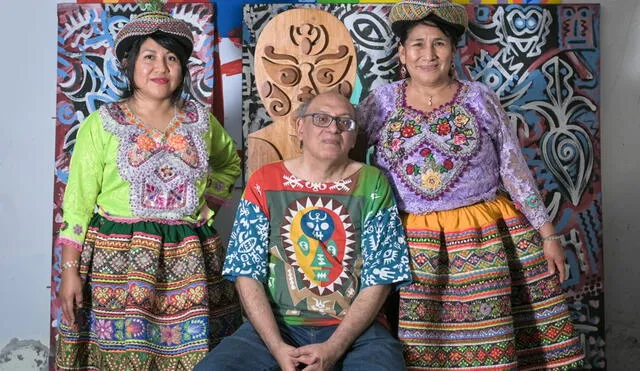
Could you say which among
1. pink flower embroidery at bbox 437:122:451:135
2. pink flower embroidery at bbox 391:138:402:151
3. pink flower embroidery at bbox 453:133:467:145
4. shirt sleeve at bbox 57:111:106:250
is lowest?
shirt sleeve at bbox 57:111:106:250

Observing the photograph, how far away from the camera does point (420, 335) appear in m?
2.67

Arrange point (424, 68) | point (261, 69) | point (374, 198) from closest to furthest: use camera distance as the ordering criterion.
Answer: point (374, 198), point (424, 68), point (261, 69)

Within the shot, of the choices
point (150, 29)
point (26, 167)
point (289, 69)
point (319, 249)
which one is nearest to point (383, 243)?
point (319, 249)

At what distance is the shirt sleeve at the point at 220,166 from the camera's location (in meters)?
3.01

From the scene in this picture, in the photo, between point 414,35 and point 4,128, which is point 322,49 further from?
point 4,128

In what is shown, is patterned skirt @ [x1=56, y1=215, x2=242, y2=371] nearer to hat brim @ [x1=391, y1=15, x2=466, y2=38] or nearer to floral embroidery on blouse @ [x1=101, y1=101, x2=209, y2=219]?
floral embroidery on blouse @ [x1=101, y1=101, x2=209, y2=219]

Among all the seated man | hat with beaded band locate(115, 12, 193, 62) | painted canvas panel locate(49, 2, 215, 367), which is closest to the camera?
the seated man

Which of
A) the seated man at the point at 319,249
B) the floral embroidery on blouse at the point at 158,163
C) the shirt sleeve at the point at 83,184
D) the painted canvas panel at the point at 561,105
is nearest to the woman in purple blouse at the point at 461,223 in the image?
the seated man at the point at 319,249

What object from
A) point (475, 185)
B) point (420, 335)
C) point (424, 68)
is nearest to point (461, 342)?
point (420, 335)

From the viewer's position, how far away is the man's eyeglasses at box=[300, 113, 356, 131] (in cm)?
262

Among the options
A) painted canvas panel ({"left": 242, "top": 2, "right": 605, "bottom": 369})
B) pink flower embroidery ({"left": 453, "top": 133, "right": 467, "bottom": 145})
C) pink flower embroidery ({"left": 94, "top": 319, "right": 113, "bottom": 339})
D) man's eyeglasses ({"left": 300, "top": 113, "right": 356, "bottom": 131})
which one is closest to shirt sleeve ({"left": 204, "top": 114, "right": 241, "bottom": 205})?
man's eyeglasses ({"left": 300, "top": 113, "right": 356, "bottom": 131})

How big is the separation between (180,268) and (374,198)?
0.73m

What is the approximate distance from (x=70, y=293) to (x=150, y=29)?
96cm

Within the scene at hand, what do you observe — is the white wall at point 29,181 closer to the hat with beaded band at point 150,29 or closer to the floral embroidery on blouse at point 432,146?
the hat with beaded band at point 150,29
